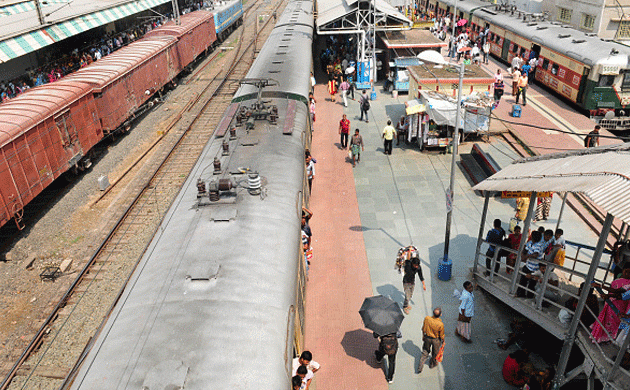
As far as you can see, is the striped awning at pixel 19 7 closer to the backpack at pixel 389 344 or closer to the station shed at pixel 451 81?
the station shed at pixel 451 81

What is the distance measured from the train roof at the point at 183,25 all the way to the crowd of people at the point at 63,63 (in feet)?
15.3

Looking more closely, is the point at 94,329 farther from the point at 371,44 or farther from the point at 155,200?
the point at 371,44

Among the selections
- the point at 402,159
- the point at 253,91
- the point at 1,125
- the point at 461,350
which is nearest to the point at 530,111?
the point at 402,159

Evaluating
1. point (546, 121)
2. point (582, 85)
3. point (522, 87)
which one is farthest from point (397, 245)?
point (582, 85)

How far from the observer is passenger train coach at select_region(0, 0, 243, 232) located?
49.2 ft

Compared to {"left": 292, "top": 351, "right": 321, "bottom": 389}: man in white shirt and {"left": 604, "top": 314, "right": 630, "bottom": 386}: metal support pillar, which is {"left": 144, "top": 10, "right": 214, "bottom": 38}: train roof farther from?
{"left": 604, "top": 314, "right": 630, "bottom": 386}: metal support pillar

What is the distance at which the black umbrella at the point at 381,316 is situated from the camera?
9008mm

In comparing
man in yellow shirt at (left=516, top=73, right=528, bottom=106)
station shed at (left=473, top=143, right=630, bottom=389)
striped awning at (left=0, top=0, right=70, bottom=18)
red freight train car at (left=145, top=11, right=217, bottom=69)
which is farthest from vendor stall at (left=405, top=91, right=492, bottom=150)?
striped awning at (left=0, top=0, right=70, bottom=18)

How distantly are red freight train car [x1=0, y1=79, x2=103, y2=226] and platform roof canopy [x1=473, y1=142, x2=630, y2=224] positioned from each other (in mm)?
14498

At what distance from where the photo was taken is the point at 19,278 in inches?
516

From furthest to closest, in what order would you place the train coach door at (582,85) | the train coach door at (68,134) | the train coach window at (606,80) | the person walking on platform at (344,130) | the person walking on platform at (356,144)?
the train coach door at (582,85) < the train coach window at (606,80) < the person walking on platform at (344,130) < the person walking on platform at (356,144) < the train coach door at (68,134)

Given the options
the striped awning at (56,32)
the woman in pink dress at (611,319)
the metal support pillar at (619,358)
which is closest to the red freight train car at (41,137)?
the striped awning at (56,32)

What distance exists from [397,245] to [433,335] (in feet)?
16.2

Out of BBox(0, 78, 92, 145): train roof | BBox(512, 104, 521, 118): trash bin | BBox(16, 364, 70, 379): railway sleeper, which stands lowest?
BBox(16, 364, 70, 379): railway sleeper
